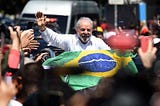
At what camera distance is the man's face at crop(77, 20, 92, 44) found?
26.1 ft

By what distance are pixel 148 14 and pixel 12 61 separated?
74.7 ft

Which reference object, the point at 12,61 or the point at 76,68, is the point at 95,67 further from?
the point at 76,68

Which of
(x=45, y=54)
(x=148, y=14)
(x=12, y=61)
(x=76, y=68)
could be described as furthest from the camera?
(x=148, y=14)

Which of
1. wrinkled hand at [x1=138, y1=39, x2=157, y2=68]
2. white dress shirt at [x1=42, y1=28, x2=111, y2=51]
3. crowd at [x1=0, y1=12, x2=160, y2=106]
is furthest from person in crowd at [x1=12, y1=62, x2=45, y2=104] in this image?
white dress shirt at [x1=42, y1=28, x2=111, y2=51]

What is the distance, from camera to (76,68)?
9.95 ft

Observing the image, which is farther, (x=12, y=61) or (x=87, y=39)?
(x=87, y=39)

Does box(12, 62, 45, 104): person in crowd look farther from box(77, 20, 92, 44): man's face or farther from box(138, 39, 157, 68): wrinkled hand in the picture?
box(77, 20, 92, 44): man's face

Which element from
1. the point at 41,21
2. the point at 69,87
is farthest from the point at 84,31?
the point at 69,87

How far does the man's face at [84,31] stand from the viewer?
313 inches

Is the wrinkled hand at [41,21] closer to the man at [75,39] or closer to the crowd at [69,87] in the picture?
the man at [75,39]

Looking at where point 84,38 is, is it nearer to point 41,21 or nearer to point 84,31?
point 84,31

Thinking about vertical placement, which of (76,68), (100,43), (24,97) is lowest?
(100,43)

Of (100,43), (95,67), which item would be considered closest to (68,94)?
(95,67)

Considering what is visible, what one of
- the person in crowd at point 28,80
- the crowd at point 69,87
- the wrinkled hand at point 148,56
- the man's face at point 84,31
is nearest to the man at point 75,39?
the man's face at point 84,31
